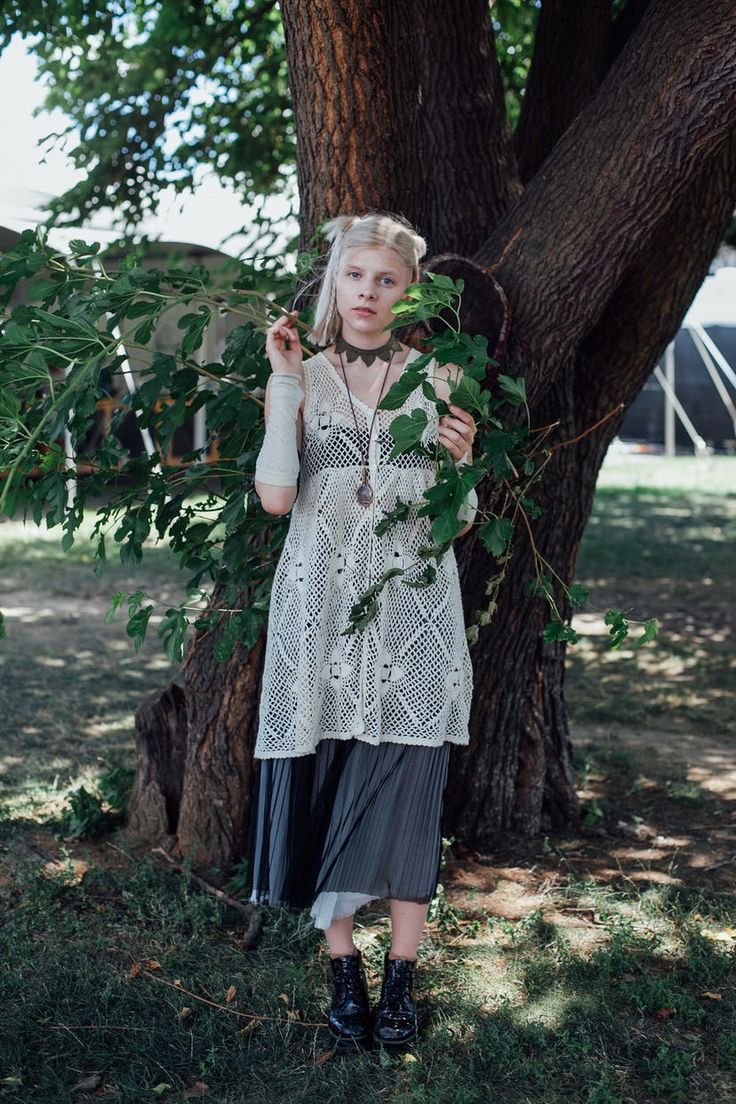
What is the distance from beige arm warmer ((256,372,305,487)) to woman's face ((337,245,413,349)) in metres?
0.22

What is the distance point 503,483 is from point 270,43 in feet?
15.8

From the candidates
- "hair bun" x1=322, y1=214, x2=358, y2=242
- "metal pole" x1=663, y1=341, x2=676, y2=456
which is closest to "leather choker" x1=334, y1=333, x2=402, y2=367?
"hair bun" x1=322, y1=214, x2=358, y2=242

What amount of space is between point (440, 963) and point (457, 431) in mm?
1509

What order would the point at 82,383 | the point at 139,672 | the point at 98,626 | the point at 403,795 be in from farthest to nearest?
1. the point at 98,626
2. the point at 139,672
3. the point at 403,795
4. the point at 82,383

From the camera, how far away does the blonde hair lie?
2795 millimetres

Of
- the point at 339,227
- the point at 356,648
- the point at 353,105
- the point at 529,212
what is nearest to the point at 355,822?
the point at 356,648

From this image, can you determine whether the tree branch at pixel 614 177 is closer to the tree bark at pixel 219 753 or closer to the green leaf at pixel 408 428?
the green leaf at pixel 408 428

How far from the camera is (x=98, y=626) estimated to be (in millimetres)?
7855

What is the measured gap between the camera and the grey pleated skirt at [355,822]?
2.92 m

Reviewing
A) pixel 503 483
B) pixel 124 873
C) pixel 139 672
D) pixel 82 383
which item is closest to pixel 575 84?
pixel 503 483

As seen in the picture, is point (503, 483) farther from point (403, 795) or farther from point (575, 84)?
point (575, 84)

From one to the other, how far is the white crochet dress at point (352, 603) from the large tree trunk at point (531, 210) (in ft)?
1.83

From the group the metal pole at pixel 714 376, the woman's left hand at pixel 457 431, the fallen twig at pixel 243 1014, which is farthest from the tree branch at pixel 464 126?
the metal pole at pixel 714 376

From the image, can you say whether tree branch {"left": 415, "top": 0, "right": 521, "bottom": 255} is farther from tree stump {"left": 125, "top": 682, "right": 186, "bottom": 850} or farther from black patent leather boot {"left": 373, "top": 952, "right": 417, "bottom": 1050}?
black patent leather boot {"left": 373, "top": 952, "right": 417, "bottom": 1050}
